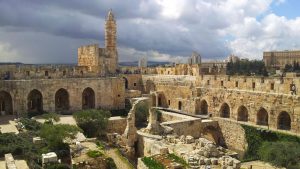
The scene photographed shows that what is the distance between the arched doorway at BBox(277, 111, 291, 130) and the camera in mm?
23364

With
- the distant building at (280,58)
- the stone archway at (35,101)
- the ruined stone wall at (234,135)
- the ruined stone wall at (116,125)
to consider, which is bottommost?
the ruined stone wall at (234,135)

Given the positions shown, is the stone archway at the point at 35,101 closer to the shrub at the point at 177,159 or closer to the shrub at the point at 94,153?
the shrub at the point at 94,153

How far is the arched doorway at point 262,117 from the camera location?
2477 centimetres

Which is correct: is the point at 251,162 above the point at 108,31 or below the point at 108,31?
below

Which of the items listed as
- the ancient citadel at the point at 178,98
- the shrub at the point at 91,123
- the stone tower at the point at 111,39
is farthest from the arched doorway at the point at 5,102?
the stone tower at the point at 111,39

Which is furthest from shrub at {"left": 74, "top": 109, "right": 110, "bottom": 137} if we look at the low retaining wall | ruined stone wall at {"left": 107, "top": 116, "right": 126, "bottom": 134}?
the low retaining wall

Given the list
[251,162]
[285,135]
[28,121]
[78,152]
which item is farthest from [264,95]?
[28,121]

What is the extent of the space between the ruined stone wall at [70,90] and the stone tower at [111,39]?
283 inches

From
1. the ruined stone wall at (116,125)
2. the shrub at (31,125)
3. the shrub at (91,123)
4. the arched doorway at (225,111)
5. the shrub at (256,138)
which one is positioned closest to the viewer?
the shrub at (31,125)

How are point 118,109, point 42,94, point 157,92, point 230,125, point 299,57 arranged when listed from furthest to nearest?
point 299,57 < point 157,92 < point 118,109 < point 42,94 < point 230,125

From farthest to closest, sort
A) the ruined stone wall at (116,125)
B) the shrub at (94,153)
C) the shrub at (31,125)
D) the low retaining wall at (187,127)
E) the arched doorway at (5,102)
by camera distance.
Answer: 1. the arched doorway at (5,102)
2. the ruined stone wall at (116,125)
3. the low retaining wall at (187,127)
4. the shrub at (31,125)
5. the shrub at (94,153)

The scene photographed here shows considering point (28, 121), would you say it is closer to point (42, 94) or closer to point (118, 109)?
point (42, 94)

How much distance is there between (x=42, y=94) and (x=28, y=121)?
5960 mm

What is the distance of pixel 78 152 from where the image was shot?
51.7ft
